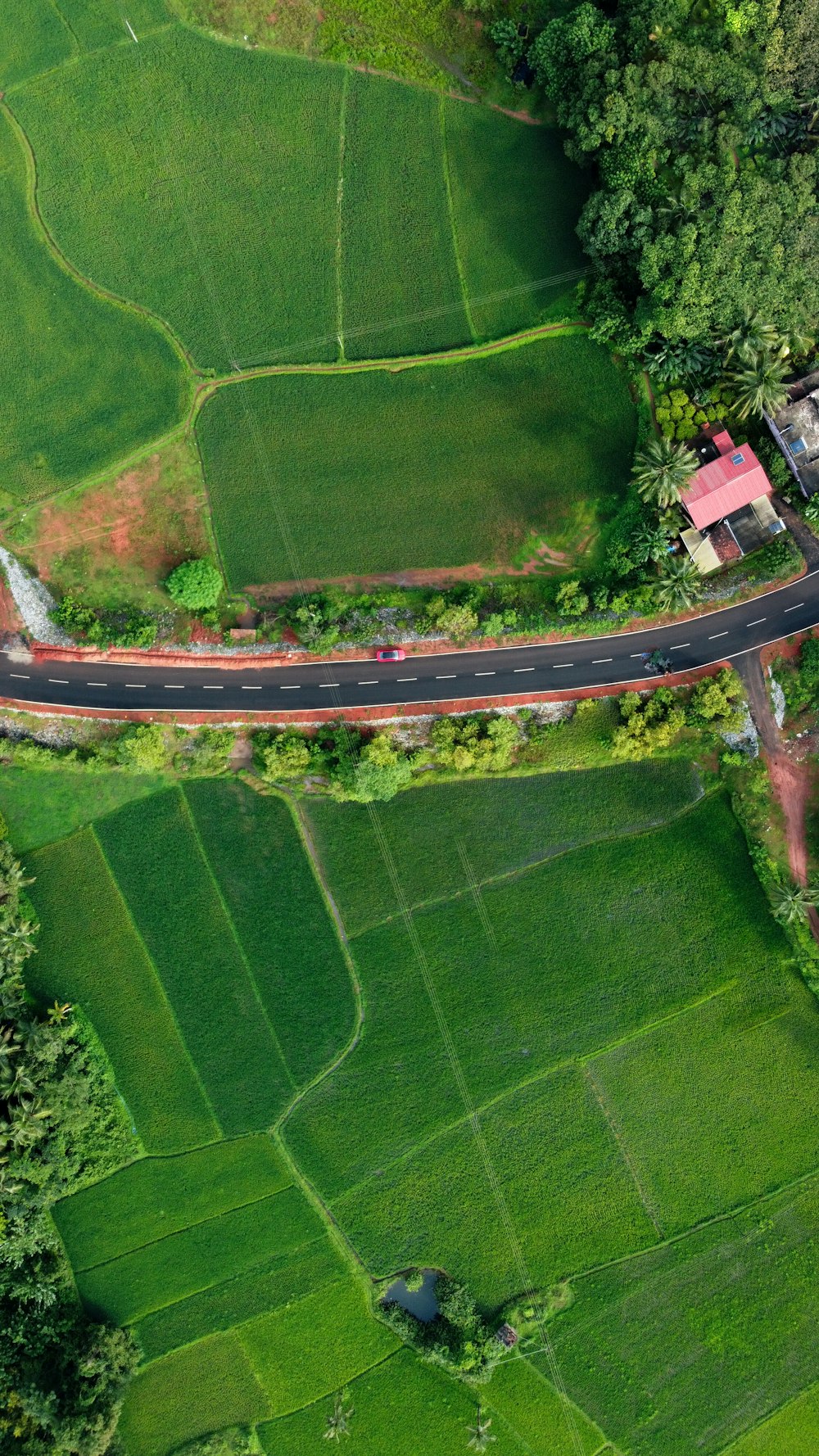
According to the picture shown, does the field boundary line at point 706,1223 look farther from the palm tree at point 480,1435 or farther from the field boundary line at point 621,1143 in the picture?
the palm tree at point 480,1435

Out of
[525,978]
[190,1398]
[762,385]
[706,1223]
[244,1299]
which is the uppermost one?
[762,385]

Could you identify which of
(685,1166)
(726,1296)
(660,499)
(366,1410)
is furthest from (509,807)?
(366,1410)

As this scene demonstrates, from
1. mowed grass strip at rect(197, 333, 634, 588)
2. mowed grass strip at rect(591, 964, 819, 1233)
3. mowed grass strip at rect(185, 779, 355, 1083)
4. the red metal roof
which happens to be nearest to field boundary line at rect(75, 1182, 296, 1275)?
mowed grass strip at rect(185, 779, 355, 1083)

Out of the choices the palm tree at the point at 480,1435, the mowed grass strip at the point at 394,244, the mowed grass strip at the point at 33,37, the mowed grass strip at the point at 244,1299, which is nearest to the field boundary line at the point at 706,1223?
the palm tree at the point at 480,1435

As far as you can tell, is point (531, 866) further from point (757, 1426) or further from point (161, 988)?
point (757, 1426)

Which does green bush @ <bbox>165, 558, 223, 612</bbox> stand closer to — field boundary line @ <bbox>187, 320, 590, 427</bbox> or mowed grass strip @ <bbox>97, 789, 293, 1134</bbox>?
field boundary line @ <bbox>187, 320, 590, 427</bbox>

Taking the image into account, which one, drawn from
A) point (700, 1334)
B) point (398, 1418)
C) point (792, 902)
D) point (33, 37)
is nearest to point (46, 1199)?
point (398, 1418)
